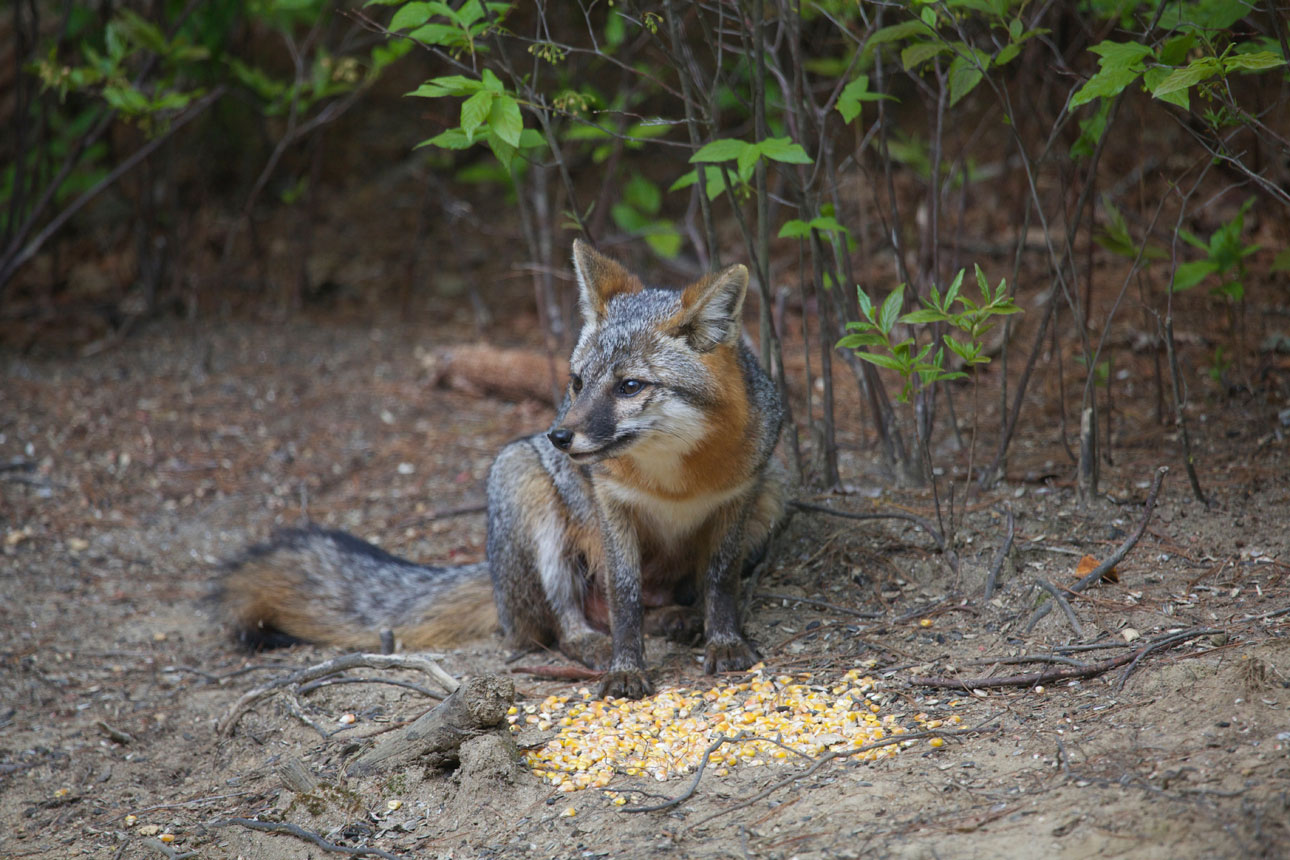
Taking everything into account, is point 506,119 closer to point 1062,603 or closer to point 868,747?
point 868,747

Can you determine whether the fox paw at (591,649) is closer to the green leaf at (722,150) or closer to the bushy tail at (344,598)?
the bushy tail at (344,598)

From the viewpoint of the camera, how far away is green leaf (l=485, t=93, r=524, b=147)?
424 centimetres

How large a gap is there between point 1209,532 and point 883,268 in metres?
5.14

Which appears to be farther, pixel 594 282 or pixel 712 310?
pixel 594 282

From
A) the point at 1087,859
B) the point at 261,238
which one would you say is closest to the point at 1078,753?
the point at 1087,859

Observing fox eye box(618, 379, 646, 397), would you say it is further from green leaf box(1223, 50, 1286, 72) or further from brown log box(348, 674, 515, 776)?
green leaf box(1223, 50, 1286, 72)

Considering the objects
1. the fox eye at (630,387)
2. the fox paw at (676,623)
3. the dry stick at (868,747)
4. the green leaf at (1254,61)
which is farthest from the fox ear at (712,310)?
A: the green leaf at (1254,61)

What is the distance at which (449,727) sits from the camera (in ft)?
12.8

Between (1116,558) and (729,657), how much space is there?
5.85 ft

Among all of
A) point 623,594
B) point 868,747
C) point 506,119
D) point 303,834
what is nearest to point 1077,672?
point 868,747

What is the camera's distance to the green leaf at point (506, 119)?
4242 millimetres

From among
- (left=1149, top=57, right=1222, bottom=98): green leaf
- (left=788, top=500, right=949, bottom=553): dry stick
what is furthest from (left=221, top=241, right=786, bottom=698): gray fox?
(left=1149, top=57, right=1222, bottom=98): green leaf

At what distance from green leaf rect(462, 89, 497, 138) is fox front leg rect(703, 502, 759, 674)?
2.05 meters

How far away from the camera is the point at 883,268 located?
952 cm
